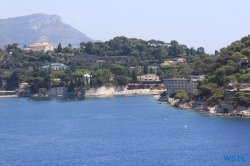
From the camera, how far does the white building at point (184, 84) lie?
57.8 metres

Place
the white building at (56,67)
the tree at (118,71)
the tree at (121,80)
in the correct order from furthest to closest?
1. the white building at (56,67)
2. the tree at (118,71)
3. the tree at (121,80)

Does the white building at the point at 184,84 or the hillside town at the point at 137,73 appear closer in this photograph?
the hillside town at the point at 137,73

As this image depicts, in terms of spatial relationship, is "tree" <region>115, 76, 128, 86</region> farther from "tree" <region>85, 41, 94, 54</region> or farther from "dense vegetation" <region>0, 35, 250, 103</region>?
"tree" <region>85, 41, 94, 54</region>

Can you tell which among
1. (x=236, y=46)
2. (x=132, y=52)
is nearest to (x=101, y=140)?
(x=236, y=46)

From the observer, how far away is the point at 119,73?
8388cm

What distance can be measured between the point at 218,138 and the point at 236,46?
87.1 feet

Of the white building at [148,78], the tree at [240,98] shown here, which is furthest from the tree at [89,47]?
the tree at [240,98]

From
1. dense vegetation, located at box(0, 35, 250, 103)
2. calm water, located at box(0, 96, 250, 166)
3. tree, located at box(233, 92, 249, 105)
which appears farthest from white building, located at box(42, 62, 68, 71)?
tree, located at box(233, 92, 249, 105)

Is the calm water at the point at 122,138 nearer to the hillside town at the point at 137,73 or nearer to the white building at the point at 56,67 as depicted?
the hillside town at the point at 137,73

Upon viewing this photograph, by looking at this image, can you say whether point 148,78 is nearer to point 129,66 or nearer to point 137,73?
point 137,73

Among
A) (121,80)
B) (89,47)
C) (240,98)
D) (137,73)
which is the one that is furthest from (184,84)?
(89,47)

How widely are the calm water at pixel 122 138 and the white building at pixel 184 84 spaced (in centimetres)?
674

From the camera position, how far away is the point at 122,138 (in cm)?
3488

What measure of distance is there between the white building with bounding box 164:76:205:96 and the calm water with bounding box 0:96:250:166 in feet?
22.1
